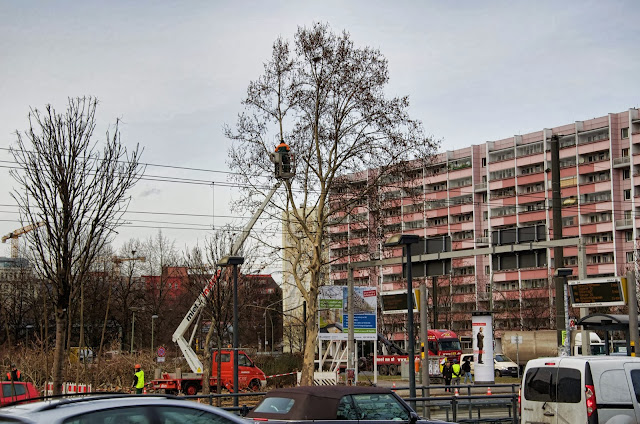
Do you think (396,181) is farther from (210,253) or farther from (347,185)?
(210,253)

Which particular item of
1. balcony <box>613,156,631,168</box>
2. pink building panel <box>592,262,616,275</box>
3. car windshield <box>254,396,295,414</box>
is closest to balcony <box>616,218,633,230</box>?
pink building panel <box>592,262,616,275</box>

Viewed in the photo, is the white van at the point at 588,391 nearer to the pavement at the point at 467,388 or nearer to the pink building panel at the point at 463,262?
the pavement at the point at 467,388

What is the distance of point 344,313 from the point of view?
36.3 m

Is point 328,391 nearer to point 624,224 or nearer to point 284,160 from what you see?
point 284,160

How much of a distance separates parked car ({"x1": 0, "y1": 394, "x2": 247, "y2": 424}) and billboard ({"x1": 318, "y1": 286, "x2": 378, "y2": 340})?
90.9ft

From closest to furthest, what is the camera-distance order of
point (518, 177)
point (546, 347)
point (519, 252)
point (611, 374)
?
point (611, 374) → point (519, 252) → point (546, 347) → point (518, 177)

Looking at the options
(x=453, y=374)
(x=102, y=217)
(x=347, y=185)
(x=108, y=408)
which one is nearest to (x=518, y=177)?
(x=453, y=374)

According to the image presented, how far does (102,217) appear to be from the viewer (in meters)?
18.0

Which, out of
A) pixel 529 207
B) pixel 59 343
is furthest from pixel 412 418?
pixel 529 207

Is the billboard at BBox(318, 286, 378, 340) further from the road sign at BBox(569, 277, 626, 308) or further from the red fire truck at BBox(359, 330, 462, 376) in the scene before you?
the red fire truck at BBox(359, 330, 462, 376)

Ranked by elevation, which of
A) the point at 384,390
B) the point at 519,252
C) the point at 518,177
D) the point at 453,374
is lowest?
the point at 453,374

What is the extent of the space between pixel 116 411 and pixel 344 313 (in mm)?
29331

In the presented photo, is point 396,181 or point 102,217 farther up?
point 396,181

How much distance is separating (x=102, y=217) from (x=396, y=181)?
20192mm
